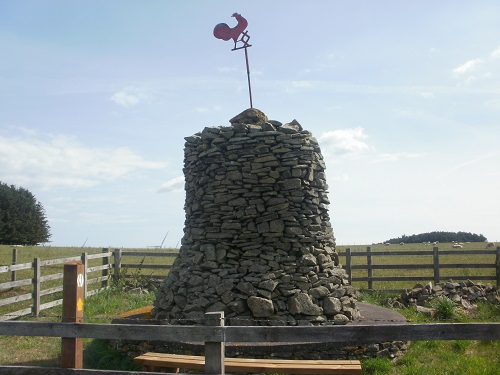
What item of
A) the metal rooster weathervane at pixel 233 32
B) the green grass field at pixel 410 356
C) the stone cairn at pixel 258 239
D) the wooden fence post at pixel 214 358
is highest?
the metal rooster weathervane at pixel 233 32

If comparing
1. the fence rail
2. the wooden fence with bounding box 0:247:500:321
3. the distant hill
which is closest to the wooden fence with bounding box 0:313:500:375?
the fence rail

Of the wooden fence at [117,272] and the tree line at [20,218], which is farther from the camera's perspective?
the tree line at [20,218]

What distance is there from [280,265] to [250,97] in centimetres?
342

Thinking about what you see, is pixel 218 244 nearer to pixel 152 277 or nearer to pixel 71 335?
pixel 71 335

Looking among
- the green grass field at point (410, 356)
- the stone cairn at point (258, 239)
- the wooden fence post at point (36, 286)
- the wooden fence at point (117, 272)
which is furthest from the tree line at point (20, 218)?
the stone cairn at point (258, 239)

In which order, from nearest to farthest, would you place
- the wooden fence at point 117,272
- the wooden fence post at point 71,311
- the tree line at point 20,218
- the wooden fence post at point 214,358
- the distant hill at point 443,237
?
the wooden fence post at point 214,358 → the wooden fence post at point 71,311 → the wooden fence at point 117,272 → the tree line at point 20,218 → the distant hill at point 443,237

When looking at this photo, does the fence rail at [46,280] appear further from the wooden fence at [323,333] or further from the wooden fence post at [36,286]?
the wooden fence at [323,333]

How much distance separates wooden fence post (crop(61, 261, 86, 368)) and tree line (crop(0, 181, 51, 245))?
29.2 metres

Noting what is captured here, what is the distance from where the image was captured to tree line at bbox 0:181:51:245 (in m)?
32.2

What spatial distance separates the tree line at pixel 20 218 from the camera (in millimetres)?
32188

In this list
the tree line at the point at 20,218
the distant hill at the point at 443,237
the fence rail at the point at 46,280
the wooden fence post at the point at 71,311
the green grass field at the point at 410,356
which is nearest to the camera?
the wooden fence post at the point at 71,311

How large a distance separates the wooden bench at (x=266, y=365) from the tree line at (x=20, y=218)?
93.1 ft

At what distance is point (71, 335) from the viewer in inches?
213

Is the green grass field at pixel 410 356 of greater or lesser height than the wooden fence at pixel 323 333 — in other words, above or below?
below
